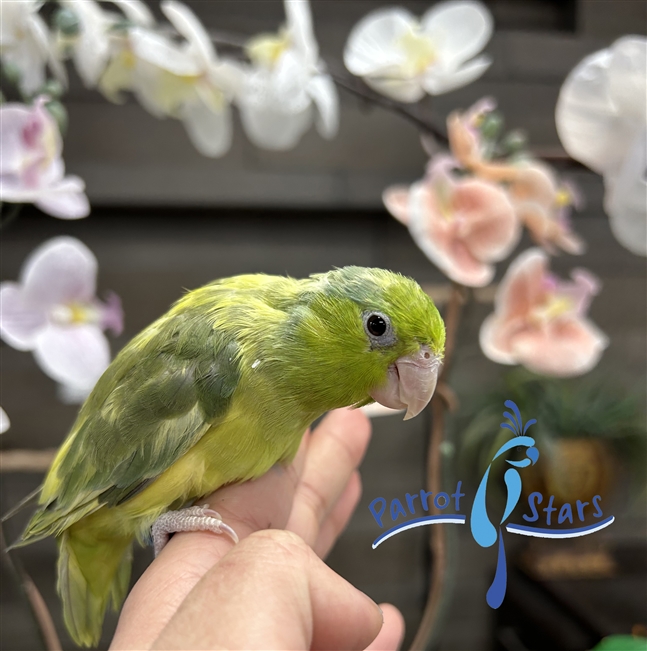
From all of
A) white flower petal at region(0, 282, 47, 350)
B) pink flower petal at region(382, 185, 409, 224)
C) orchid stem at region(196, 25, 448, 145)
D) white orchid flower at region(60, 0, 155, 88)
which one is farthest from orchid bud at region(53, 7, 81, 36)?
pink flower petal at region(382, 185, 409, 224)

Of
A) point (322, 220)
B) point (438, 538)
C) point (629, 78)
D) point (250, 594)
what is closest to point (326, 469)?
point (438, 538)

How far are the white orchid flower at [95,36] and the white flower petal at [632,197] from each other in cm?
51

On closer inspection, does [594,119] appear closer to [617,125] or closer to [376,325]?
[617,125]

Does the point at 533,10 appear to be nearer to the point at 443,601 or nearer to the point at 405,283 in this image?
the point at 405,283

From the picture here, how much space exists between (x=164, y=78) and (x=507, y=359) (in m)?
0.49

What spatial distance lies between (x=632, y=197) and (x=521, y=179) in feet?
0.39

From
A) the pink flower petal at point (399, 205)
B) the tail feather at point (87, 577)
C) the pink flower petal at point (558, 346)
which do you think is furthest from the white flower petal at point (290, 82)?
the tail feather at point (87, 577)

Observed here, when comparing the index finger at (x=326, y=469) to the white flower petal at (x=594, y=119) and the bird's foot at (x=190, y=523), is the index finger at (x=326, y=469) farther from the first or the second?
the white flower petal at (x=594, y=119)

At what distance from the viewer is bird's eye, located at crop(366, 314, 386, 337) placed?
31 cm

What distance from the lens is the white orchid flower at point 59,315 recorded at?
457 millimetres

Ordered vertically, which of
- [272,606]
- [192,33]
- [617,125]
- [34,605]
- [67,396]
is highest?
[192,33]

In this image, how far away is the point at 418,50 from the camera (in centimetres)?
52

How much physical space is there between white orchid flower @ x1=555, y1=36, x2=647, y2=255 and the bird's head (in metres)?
0.27

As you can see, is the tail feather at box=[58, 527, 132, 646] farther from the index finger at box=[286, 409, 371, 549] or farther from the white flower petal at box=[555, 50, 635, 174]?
the white flower petal at box=[555, 50, 635, 174]
